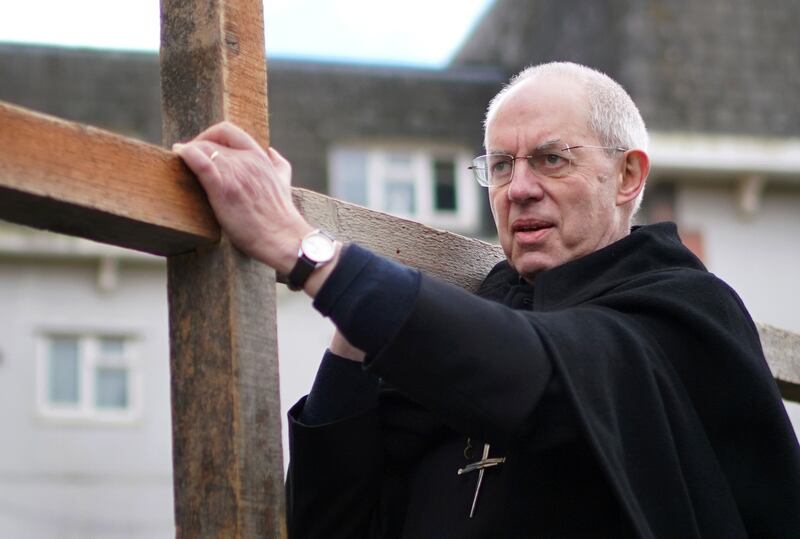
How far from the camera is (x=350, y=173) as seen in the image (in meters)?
20.1

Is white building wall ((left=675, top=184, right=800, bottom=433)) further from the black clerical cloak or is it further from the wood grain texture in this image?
the black clerical cloak

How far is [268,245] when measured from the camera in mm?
2605

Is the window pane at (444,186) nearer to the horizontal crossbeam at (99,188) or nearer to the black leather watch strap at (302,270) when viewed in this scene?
the horizontal crossbeam at (99,188)

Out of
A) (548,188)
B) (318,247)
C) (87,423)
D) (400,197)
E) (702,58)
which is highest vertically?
(702,58)

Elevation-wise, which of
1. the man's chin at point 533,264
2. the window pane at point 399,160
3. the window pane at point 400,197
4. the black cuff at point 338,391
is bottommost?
the black cuff at point 338,391

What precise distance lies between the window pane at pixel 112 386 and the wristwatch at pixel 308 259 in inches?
695

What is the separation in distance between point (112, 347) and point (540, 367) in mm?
17774

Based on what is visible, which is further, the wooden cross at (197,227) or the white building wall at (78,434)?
the white building wall at (78,434)

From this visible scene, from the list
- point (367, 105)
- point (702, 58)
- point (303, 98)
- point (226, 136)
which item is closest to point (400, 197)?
point (367, 105)

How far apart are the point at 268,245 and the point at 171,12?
0.53 meters

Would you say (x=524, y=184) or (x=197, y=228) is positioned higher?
(x=524, y=184)

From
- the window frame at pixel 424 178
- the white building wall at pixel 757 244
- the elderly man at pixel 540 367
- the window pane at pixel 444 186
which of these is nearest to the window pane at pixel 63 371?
the window frame at pixel 424 178

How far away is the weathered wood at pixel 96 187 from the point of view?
236 cm

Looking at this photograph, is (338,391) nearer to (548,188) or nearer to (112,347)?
(548,188)
